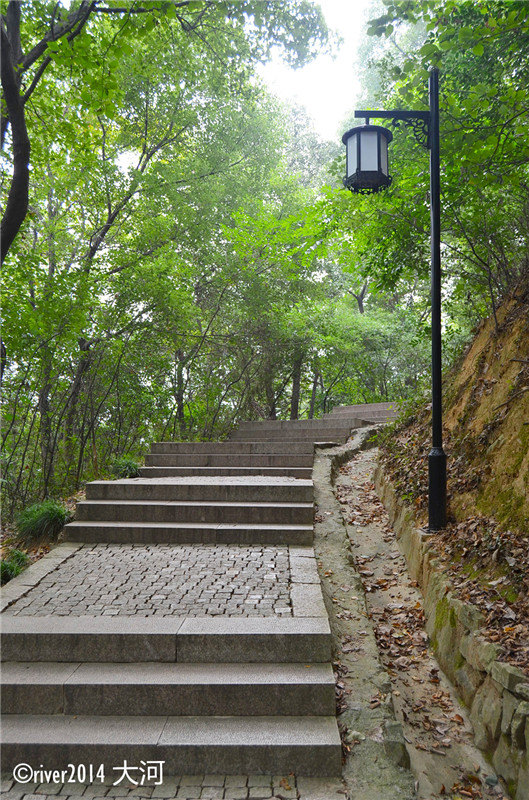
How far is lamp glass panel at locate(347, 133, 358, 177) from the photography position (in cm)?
493

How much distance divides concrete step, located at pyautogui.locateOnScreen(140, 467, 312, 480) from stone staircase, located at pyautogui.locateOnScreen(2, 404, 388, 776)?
213 centimetres

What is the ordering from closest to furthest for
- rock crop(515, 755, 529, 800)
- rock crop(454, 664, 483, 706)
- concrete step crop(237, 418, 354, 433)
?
1. rock crop(515, 755, 529, 800)
2. rock crop(454, 664, 483, 706)
3. concrete step crop(237, 418, 354, 433)

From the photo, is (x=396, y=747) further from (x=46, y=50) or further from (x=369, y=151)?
(x=46, y=50)

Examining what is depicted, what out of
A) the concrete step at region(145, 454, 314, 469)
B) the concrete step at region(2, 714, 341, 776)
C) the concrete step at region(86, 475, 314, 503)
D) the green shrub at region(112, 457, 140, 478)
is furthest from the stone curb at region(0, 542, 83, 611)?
the concrete step at region(145, 454, 314, 469)

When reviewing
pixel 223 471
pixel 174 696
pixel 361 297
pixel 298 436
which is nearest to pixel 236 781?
pixel 174 696

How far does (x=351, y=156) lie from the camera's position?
196 inches

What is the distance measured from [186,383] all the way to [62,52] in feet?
20.6

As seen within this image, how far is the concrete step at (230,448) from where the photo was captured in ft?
30.1

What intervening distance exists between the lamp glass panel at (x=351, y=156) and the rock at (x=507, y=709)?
4.37m

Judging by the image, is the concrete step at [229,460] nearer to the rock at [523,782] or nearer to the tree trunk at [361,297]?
the rock at [523,782]

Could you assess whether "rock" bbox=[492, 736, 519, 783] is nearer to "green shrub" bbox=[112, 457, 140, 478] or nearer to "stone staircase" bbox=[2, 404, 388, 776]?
"stone staircase" bbox=[2, 404, 388, 776]

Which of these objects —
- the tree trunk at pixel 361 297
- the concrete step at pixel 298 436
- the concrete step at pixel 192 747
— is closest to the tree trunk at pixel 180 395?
the concrete step at pixel 298 436

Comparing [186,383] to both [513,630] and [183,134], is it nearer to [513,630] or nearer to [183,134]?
[183,134]

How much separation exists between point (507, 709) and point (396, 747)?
0.68 meters
